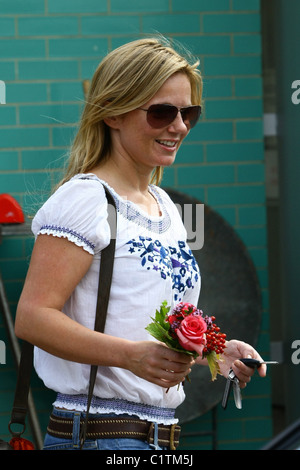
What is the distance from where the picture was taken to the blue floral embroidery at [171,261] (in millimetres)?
2174

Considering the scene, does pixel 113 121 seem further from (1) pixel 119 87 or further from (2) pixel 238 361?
(2) pixel 238 361

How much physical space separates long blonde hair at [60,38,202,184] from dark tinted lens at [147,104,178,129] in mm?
34

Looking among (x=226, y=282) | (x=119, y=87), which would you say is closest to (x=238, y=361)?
(x=119, y=87)

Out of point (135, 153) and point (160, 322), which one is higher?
point (135, 153)

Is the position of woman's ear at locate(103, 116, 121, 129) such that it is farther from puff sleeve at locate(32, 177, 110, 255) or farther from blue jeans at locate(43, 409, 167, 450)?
blue jeans at locate(43, 409, 167, 450)

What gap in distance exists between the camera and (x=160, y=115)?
2.29 m

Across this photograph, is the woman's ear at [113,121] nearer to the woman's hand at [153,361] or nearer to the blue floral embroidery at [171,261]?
the blue floral embroidery at [171,261]

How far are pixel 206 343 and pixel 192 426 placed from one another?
8.58ft

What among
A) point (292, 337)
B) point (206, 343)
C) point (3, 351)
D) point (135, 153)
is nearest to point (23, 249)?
point (3, 351)

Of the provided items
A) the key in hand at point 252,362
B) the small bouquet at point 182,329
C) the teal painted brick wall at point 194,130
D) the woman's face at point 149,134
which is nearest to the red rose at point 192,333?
the small bouquet at point 182,329

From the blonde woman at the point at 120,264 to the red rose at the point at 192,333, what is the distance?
0.06 metres

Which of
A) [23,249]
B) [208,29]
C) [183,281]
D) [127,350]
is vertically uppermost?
[208,29]

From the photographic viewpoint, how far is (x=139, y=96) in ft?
7.50

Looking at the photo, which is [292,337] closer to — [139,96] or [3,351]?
[3,351]
